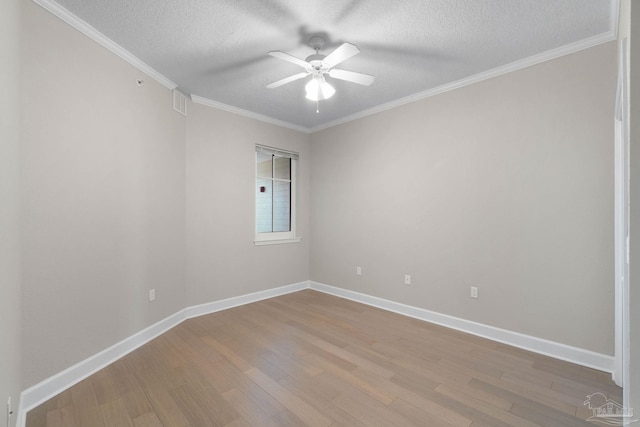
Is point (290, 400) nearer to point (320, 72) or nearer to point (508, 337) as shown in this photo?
point (508, 337)

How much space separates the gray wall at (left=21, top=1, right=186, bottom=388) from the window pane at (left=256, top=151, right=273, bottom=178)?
143cm

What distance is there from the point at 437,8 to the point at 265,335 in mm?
3118

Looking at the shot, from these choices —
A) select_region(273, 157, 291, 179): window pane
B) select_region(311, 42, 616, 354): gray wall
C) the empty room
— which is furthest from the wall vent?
select_region(311, 42, 616, 354): gray wall

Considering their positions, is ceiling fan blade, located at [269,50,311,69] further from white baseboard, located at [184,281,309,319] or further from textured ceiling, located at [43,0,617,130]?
white baseboard, located at [184,281,309,319]

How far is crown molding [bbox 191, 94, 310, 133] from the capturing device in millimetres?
3492

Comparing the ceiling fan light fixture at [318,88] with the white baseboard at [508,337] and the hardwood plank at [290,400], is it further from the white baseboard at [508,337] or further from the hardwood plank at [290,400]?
the white baseboard at [508,337]

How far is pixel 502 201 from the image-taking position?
9.12ft

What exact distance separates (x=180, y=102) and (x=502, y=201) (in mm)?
3560

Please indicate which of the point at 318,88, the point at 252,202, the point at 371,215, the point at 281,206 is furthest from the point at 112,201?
the point at 371,215

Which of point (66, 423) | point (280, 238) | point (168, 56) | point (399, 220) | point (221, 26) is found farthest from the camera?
point (280, 238)

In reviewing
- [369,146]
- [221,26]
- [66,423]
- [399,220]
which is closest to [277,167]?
[369,146]

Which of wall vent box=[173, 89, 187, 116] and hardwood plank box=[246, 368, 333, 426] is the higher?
wall vent box=[173, 89, 187, 116]

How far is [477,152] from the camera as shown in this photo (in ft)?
9.66

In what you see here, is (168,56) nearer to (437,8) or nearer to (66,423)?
(437,8)
